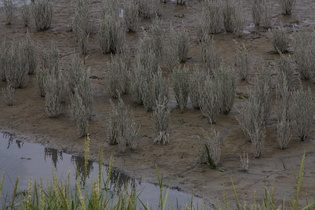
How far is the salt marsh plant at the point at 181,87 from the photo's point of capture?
9867mm

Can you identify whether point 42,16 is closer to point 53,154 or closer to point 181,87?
point 181,87

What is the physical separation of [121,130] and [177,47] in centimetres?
370

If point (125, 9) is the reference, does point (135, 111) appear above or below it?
below

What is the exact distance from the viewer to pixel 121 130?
8.49 metres

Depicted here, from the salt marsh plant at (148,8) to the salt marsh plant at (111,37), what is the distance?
7.94 feet

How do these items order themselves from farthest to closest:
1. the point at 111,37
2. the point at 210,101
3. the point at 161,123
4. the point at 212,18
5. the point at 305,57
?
the point at 212,18, the point at 111,37, the point at 305,57, the point at 210,101, the point at 161,123

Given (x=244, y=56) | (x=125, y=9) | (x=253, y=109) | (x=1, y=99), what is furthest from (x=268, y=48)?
(x=1, y=99)

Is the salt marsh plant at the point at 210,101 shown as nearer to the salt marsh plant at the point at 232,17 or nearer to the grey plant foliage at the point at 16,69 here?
the grey plant foliage at the point at 16,69

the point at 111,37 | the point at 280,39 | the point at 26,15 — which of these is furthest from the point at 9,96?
the point at 280,39

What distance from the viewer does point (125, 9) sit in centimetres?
1432

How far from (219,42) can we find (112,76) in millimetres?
3702

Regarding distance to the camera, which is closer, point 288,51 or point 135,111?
point 135,111

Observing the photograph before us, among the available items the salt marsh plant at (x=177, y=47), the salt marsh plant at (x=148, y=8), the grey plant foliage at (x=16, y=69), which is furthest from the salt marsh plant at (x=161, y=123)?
the salt marsh plant at (x=148, y=8)

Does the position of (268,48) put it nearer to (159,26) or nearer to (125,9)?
(159,26)
